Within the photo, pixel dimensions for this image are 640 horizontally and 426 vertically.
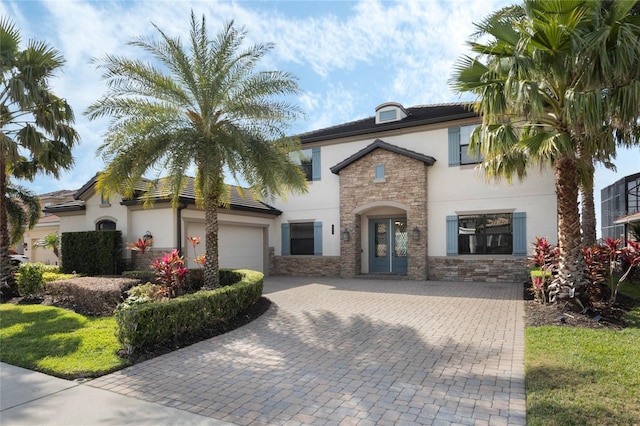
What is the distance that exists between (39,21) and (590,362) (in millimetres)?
13580

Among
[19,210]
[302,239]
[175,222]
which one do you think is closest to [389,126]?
[302,239]

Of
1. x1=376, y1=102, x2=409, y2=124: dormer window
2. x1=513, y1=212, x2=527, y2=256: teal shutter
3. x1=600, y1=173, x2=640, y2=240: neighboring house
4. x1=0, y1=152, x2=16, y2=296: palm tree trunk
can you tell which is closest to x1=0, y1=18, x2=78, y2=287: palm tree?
x1=0, y1=152, x2=16, y2=296: palm tree trunk

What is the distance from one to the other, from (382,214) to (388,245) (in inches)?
→ 56.2

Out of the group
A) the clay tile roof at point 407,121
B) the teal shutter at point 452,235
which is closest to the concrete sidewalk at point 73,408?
the clay tile roof at point 407,121

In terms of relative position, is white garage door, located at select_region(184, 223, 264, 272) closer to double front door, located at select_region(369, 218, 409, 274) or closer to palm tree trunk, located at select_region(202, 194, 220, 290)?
palm tree trunk, located at select_region(202, 194, 220, 290)

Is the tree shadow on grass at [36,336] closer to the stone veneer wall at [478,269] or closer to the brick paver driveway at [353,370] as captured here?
the brick paver driveway at [353,370]

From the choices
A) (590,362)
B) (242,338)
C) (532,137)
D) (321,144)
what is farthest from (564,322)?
(321,144)

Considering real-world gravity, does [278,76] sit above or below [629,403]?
above

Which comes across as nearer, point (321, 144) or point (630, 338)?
point (630, 338)

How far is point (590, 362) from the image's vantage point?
5652 mm

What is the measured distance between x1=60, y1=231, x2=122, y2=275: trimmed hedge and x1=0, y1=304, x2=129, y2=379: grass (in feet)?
15.5

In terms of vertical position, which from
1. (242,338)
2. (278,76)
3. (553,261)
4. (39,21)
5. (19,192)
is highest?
(39,21)

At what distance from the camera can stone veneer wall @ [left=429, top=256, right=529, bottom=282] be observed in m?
14.4

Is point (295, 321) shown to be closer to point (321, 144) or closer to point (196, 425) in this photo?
Answer: point (196, 425)
